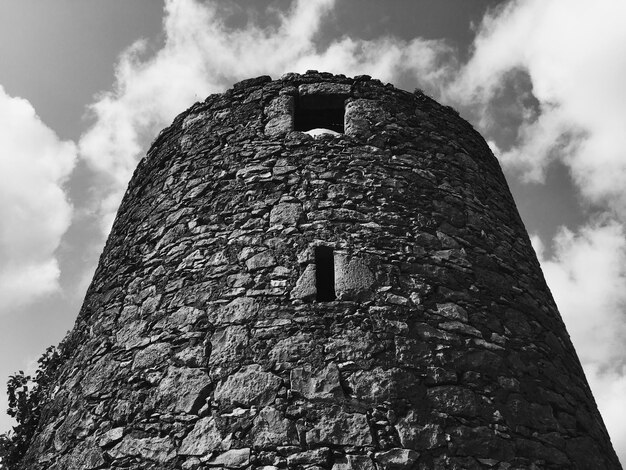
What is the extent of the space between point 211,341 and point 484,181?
2.86 meters

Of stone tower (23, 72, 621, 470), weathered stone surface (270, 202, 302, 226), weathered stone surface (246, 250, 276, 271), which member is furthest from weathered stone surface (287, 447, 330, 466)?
weathered stone surface (270, 202, 302, 226)

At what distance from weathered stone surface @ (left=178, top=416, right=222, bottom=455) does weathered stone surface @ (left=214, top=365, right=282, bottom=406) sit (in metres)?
0.15

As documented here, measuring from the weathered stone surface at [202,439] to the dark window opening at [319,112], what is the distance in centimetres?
273

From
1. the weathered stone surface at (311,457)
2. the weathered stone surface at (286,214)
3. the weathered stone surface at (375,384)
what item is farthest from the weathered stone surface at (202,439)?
the weathered stone surface at (286,214)

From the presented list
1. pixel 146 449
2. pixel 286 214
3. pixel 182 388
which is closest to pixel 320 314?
pixel 286 214

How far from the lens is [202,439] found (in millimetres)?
3311

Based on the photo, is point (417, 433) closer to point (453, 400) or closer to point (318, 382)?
point (453, 400)

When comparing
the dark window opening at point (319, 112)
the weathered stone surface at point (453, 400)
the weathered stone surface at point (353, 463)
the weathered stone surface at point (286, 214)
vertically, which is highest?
the dark window opening at point (319, 112)

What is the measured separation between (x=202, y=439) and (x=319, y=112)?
3024 mm

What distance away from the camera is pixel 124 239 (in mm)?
4961

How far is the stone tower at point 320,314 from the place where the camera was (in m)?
3.32

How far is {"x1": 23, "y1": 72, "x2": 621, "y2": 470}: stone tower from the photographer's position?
3324mm

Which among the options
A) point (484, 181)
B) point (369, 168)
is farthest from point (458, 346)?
point (484, 181)

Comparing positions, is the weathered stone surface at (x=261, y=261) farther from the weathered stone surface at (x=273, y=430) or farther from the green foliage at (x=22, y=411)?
the green foliage at (x=22, y=411)
